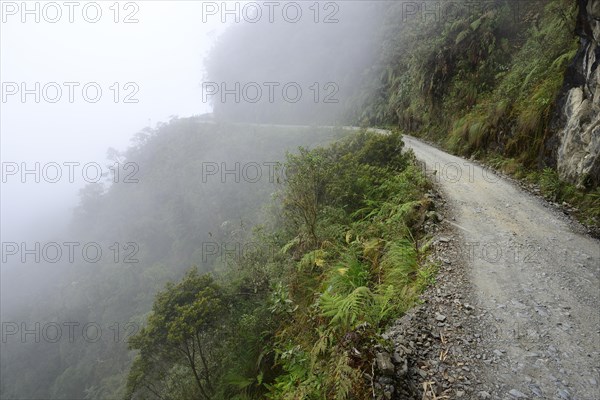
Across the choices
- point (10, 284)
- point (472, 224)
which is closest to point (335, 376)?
point (472, 224)

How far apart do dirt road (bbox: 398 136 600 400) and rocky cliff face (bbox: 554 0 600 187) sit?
3.86ft

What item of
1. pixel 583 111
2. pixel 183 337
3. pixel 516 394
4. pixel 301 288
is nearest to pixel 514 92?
pixel 583 111

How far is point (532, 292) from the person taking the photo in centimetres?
520

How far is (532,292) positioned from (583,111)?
578 cm

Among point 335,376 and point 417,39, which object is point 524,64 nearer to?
point 417,39

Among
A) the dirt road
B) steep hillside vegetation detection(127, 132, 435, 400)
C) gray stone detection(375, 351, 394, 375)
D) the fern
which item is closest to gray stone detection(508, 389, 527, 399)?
the dirt road

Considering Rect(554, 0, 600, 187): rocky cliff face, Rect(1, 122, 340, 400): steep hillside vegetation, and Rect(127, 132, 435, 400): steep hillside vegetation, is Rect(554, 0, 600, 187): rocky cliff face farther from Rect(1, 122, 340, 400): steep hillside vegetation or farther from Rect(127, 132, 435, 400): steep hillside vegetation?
Rect(1, 122, 340, 400): steep hillside vegetation

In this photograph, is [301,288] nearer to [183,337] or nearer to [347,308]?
[347,308]

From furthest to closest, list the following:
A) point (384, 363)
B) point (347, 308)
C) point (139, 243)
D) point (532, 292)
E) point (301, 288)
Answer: point (139, 243), point (301, 288), point (532, 292), point (347, 308), point (384, 363)

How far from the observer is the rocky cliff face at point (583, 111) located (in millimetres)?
7422

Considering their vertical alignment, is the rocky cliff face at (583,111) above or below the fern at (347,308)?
above

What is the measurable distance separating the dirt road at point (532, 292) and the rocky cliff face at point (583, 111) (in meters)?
1.18

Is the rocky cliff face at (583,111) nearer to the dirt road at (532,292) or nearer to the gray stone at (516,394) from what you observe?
the dirt road at (532,292)

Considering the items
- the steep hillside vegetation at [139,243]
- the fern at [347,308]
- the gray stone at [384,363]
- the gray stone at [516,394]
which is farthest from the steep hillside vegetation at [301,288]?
the steep hillside vegetation at [139,243]
